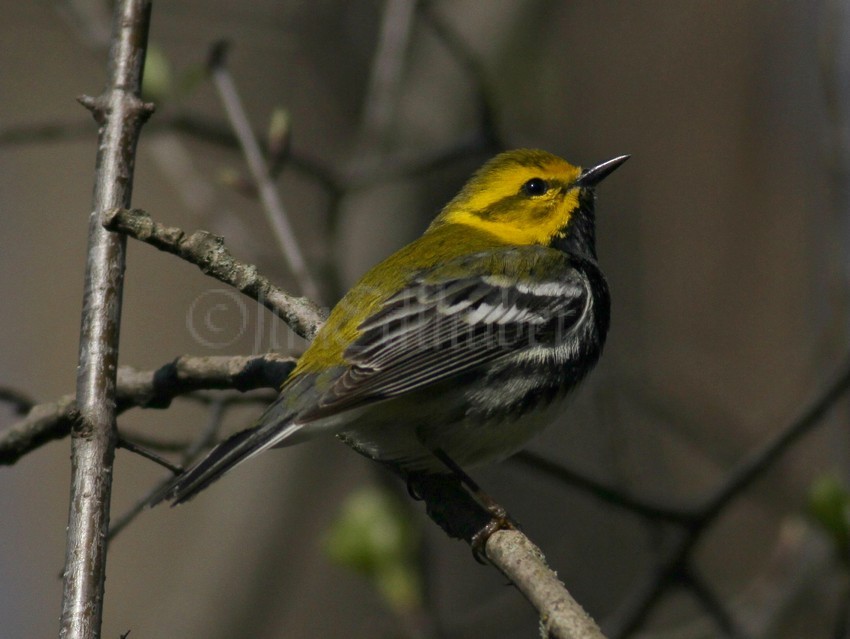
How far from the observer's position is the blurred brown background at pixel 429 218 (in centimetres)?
571

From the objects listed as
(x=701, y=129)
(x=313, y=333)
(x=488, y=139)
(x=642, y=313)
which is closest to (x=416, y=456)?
(x=313, y=333)

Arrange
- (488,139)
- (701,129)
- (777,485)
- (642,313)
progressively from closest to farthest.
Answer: (488,139)
(777,485)
(642,313)
(701,129)

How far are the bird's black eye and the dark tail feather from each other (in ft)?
6.69

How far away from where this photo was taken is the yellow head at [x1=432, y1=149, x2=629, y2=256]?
4773 millimetres

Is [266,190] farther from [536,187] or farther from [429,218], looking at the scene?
[429,218]

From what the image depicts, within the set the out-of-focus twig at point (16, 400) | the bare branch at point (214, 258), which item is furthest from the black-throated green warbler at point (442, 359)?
the out-of-focus twig at point (16, 400)

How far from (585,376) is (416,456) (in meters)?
0.71

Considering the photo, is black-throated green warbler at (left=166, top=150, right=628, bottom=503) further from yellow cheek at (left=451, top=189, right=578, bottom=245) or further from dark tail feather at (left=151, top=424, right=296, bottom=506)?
yellow cheek at (left=451, top=189, right=578, bottom=245)

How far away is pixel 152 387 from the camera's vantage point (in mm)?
3529

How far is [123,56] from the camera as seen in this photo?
323cm

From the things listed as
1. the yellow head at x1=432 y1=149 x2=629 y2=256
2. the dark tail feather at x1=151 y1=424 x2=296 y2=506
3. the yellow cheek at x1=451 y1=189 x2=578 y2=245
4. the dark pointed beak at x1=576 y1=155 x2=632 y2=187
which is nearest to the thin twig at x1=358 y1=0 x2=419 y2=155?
the yellow head at x1=432 y1=149 x2=629 y2=256

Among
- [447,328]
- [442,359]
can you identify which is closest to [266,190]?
[447,328]

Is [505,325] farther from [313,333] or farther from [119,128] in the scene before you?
[119,128]

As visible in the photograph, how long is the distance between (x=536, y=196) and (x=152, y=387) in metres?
2.08
